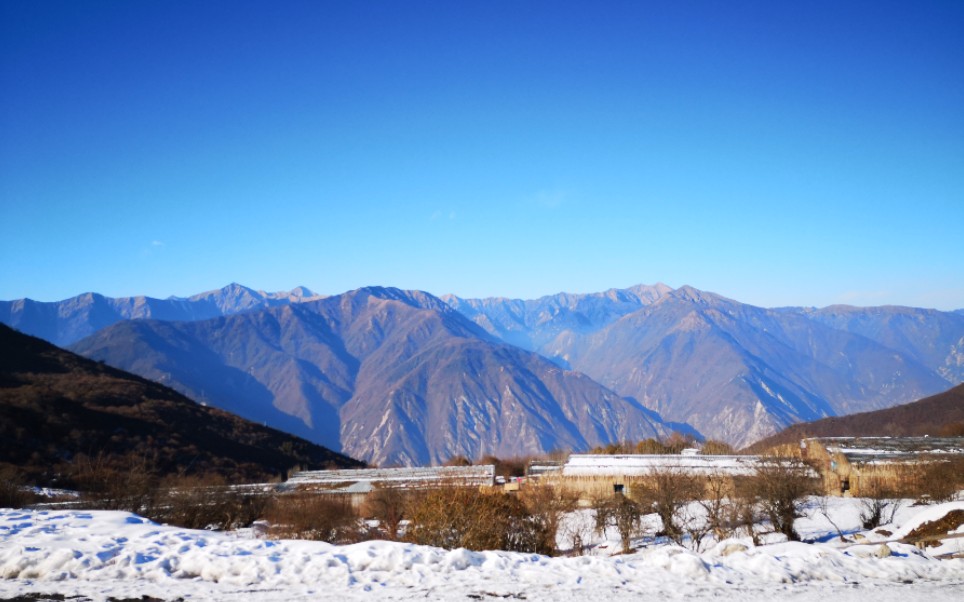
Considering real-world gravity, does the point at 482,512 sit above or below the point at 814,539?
above

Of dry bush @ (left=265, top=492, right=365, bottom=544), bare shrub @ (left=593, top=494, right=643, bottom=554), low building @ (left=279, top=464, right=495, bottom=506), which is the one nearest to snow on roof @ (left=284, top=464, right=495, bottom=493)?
low building @ (left=279, top=464, right=495, bottom=506)

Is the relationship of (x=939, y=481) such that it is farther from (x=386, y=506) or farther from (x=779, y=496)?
(x=386, y=506)

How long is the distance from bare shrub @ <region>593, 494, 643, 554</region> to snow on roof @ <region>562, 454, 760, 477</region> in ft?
56.3

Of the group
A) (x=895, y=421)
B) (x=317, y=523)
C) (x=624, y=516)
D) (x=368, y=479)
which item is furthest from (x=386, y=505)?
(x=895, y=421)

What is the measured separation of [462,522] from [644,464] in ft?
135

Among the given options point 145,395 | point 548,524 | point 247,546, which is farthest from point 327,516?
point 145,395

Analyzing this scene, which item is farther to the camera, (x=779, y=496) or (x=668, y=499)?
(x=668, y=499)

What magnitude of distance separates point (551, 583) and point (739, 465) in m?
45.4

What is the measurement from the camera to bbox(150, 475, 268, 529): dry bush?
103 feet

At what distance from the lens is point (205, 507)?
33.7 m

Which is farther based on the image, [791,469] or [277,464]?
[277,464]

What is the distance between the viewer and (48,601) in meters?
12.1

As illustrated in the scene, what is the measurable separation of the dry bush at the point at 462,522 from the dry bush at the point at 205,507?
15.4 meters

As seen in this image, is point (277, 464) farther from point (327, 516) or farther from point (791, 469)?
point (791, 469)
